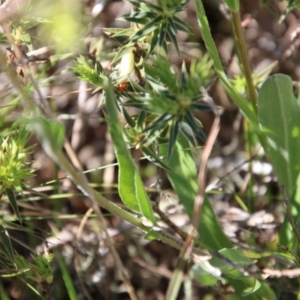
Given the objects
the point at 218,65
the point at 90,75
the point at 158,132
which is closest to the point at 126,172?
the point at 158,132

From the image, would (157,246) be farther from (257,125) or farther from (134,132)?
(134,132)

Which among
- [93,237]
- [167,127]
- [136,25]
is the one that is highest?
[136,25]

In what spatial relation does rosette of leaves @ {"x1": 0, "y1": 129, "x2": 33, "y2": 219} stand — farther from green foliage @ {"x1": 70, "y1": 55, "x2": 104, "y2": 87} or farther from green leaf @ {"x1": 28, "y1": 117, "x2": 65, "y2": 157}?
green leaf @ {"x1": 28, "y1": 117, "x2": 65, "y2": 157}

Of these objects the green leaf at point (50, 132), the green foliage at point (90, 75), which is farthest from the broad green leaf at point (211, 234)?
the green leaf at point (50, 132)

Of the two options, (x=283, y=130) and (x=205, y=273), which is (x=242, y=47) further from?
(x=205, y=273)

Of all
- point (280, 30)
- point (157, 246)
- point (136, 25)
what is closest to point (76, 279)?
point (157, 246)

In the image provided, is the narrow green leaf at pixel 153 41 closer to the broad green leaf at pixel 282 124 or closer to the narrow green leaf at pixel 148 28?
the narrow green leaf at pixel 148 28
